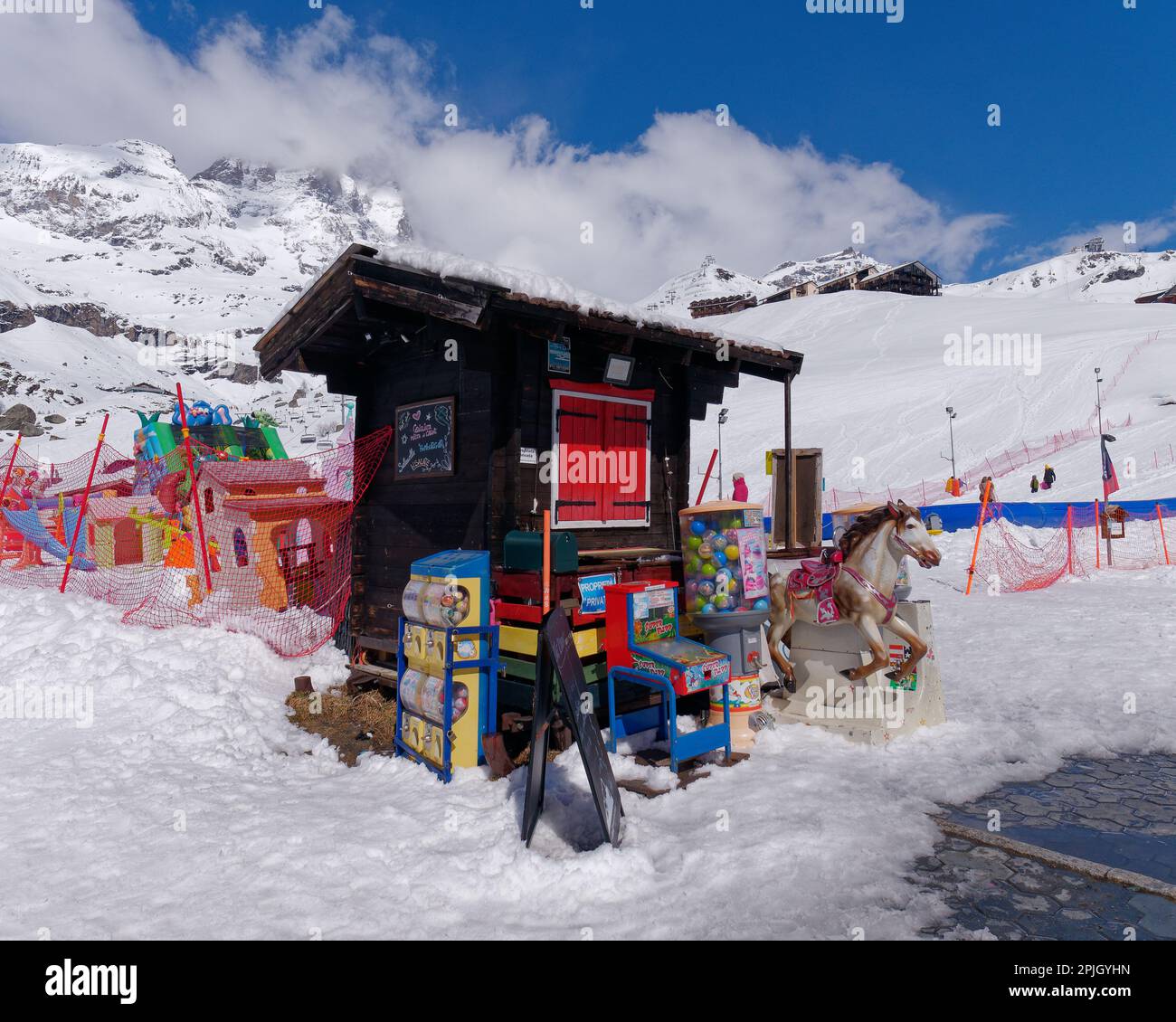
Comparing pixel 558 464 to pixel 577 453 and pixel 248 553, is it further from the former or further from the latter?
pixel 248 553

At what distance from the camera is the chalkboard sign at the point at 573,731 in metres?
4.45

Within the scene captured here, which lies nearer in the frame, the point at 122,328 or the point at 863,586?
the point at 863,586

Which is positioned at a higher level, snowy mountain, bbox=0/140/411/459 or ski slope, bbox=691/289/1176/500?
snowy mountain, bbox=0/140/411/459

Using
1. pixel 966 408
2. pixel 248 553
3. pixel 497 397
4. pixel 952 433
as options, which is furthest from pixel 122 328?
pixel 497 397

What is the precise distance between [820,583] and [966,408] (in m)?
42.5

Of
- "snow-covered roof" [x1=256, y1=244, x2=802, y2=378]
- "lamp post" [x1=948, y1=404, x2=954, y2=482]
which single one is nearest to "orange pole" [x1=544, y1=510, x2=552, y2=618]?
"snow-covered roof" [x1=256, y1=244, x2=802, y2=378]

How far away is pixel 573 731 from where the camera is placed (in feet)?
15.4

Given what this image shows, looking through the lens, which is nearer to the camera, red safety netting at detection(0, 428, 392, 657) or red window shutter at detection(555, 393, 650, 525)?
red window shutter at detection(555, 393, 650, 525)

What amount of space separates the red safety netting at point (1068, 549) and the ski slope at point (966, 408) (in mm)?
7114

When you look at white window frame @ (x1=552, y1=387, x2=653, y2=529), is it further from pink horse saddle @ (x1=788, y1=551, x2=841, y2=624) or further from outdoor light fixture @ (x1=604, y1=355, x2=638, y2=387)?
pink horse saddle @ (x1=788, y1=551, x2=841, y2=624)

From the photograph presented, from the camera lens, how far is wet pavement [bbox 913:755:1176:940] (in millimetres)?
3711

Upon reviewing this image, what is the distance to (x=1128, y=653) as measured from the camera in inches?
372

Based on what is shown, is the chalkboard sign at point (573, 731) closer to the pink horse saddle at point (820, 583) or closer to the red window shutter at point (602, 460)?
the red window shutter at point (602, 460)
